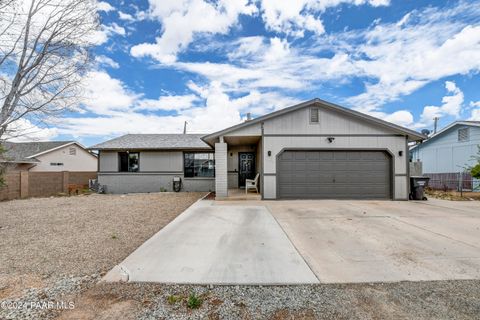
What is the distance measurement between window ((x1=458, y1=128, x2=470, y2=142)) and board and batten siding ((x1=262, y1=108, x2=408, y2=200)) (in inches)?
368

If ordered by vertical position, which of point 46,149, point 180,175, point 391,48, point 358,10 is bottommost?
point 180,175

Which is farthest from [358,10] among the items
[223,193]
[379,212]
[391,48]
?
[223,193]

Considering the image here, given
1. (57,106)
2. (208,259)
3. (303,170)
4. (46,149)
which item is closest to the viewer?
(208,259)

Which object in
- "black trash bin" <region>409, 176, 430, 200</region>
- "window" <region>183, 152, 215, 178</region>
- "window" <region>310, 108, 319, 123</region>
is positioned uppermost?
"window" <region>310, 108, 319, 123</region>

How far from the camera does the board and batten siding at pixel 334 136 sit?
1058cm

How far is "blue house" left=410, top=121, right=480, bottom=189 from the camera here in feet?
51.0

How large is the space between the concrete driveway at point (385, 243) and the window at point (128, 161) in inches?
434

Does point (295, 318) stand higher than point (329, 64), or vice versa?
point (329, 64)

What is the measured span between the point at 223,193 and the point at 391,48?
10.4m

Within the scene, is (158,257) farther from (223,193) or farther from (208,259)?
(223,193)

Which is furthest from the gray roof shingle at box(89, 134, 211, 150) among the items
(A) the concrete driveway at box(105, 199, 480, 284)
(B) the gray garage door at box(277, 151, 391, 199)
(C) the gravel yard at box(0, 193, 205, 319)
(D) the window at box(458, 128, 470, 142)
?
(D) the window at box(458, 128, 470, 142)

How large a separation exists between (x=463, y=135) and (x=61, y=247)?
21762 mm

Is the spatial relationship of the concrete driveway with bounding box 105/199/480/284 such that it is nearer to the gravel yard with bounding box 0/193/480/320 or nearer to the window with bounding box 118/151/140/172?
the gravel yard with bounding box 0/193/480/320

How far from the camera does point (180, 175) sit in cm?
1544
